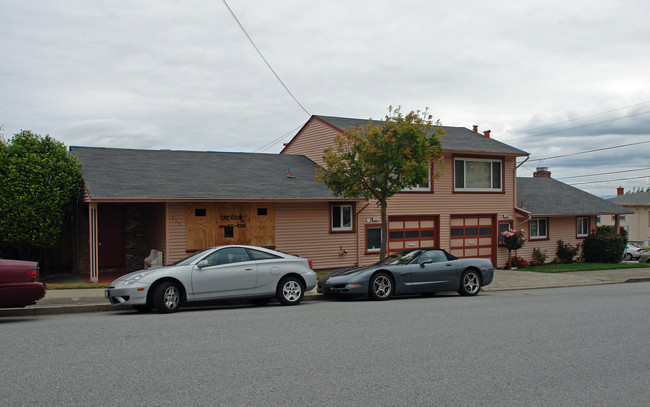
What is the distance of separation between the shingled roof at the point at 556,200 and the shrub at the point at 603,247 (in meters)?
1.12

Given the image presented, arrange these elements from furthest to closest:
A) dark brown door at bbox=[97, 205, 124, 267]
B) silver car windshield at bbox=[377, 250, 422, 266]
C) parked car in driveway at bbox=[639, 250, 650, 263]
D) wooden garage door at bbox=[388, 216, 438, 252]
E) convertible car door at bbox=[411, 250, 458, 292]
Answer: parked car in driveway at bbox=[639, 250, 650, 263] < wooden garage door at bbox=[388, 216, 438, 252] < dark brown door at bbox=[97, 205, 124, 267] < silver car windshield at bbox=[377, 250, 422, 266] < convertible car door at bbox=[411, 250, 458, 292]

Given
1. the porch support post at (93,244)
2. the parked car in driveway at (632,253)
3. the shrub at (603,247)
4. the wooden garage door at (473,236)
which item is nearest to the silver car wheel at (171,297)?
the porch support post at (93,244)

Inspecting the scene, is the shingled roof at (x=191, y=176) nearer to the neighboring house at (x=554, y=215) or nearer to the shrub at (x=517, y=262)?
the shrub at (x=517, y=262)

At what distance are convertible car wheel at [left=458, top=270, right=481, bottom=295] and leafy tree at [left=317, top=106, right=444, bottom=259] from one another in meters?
3.41

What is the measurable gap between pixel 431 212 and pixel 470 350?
1514cm

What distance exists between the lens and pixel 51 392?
216 inches

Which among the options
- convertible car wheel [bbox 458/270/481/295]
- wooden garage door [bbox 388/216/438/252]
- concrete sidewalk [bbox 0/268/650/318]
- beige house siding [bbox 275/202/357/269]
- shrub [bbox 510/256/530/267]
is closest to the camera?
concrete sidewalk [bbox 0/268/650/318]

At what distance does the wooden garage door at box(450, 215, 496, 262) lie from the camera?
76.3 ft

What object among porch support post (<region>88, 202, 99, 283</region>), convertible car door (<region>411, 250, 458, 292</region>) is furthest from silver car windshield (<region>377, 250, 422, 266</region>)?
porch support post (<region>88, 202, 99, 283</region>)

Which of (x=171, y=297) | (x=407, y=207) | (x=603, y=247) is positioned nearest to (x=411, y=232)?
(x=407, y=207)

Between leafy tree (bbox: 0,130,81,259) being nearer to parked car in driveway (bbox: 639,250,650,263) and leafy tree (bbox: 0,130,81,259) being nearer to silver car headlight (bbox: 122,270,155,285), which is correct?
silver car headlight (bbox: 122,270,155,285)

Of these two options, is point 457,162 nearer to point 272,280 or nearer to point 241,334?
point 272,280

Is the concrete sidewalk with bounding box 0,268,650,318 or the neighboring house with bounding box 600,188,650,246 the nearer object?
the concrete sidewalk with bounding box 0,268,650,318

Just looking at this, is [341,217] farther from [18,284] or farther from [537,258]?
[18,284]
